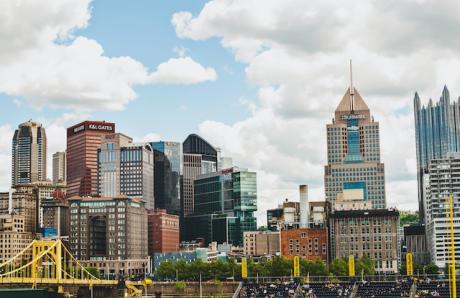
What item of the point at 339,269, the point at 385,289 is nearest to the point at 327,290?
the point at 385,289

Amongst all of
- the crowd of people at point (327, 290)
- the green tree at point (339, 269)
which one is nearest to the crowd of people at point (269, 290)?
the crowd of people at point (327, 290)

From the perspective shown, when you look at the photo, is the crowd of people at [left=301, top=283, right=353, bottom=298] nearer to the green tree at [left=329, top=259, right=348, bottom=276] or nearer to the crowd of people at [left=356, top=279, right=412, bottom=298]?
the crowd of people at [left=356, top=279, right=412, bottom=298]

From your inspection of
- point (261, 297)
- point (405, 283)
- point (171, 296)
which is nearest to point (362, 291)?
point (405, 283)

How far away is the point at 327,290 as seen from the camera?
14238 cm

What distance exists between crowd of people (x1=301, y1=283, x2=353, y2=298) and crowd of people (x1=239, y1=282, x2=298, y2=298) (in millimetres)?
2328

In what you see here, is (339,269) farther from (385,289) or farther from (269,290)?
(385,289)

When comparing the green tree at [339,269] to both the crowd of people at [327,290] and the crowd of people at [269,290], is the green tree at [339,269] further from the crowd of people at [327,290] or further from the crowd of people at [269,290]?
the crowd of people at [327,290]

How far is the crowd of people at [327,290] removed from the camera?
139 meters

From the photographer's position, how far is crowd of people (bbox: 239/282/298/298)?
142500mm

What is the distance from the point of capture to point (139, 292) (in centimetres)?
15412

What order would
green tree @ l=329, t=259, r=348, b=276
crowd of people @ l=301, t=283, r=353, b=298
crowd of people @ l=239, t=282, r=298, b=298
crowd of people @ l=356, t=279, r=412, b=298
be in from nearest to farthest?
1. crowd of people @ l=356, t=279, r=412, b=298
2. crowd of people @ l=301, t=283, r=353, b=298
3. crowd of people @ l=239, t=282, r=298, b=298
4. green tree @ l=329, t=259, r=348, b=276

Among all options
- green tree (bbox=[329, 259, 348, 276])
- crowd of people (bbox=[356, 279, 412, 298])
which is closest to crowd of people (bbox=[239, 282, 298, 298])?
crowd of people (bbox=[356, 279, 412, 298])

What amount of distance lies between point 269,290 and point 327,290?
10.3m

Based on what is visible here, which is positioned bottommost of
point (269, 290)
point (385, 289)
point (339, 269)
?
Answer: point (269, 290)
